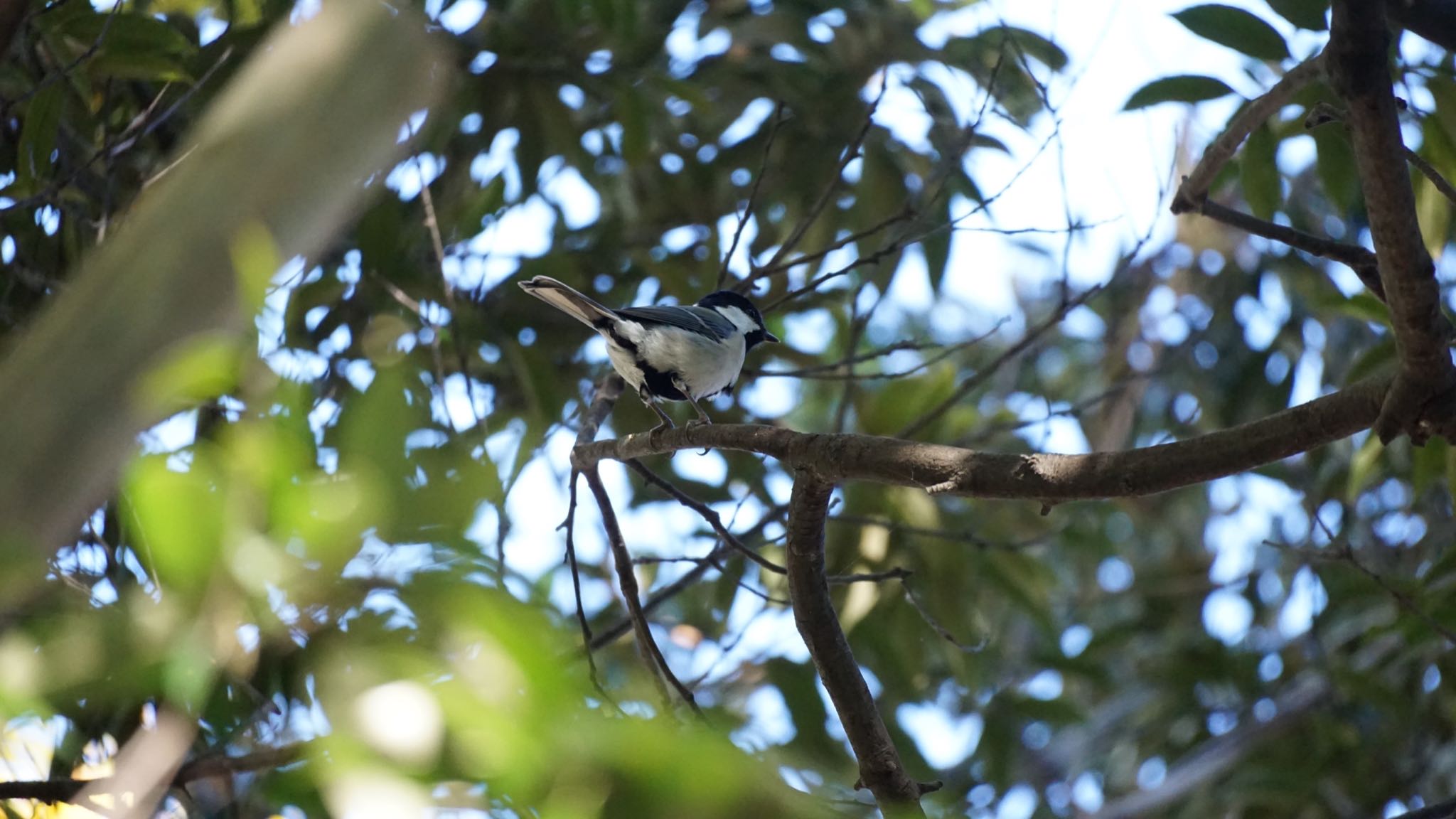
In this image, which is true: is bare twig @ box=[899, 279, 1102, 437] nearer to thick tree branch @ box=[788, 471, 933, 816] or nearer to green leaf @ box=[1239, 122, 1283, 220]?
green leaf @ box=[1239, 122, 1283, 220]

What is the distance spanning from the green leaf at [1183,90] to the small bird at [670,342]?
1.14 metres

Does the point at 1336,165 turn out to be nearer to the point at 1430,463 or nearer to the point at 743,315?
the point at 1430,463

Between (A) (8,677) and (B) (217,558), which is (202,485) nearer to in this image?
(B) (217,558)

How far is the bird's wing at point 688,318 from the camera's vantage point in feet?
10.8

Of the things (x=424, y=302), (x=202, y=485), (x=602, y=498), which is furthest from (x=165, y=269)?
(x=424, y=302)

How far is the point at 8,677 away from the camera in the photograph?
2.03 ft

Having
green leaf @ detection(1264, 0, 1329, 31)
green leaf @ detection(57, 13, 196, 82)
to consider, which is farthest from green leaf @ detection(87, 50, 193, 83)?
green leaf @ detection(1264, 0, 1329, 31)

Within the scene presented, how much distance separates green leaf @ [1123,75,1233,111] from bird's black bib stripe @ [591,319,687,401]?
4.79 feet

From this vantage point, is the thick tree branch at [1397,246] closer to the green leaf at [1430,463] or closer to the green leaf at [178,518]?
the green leaf at [178,518]

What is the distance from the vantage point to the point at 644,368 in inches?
128

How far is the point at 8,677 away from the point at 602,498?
5.57ft

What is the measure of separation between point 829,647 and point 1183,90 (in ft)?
5.05

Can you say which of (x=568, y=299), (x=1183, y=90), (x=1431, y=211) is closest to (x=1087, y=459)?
(x=1183, y=90)

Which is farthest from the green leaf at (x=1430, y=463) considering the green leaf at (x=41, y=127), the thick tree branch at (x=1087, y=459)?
the green leaf at (x=41, y=127)
